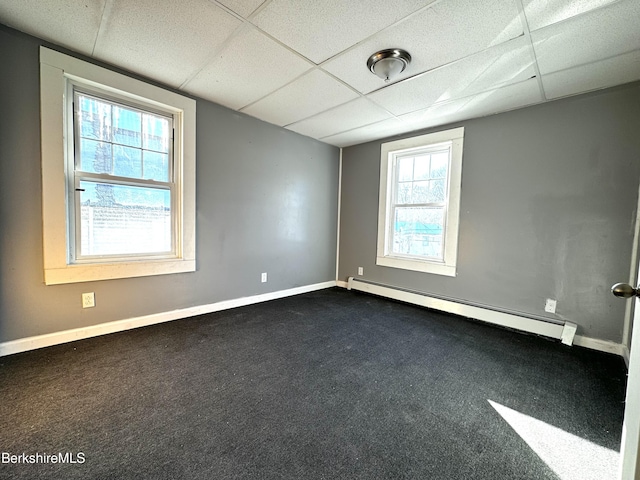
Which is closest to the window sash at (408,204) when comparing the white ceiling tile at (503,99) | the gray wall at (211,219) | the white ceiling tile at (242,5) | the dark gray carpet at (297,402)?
the white ceiling tile at (503,99)

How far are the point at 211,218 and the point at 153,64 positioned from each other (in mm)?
1456

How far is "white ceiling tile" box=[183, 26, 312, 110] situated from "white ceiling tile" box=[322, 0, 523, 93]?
14.1 inches

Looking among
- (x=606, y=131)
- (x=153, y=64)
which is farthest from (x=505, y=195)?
(x=153, y=64)

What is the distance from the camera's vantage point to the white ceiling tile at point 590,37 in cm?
147

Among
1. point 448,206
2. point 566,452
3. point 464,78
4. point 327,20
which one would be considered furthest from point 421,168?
point 566,452

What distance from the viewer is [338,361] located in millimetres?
1957

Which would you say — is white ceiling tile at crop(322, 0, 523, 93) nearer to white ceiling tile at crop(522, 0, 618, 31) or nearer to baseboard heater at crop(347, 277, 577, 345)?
white ceiling tile at crop(522, 0, 618, 31)

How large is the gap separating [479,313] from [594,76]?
92.3 inches

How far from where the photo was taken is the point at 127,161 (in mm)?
2365

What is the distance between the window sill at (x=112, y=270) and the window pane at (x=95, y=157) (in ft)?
2.76

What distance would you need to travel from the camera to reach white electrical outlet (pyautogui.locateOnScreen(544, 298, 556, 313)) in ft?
8.14

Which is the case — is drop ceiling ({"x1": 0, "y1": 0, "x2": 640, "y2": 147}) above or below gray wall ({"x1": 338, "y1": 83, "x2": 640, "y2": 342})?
above

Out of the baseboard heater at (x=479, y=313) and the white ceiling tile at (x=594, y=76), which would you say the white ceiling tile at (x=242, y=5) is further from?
the baseboard heater at (x=479, y=313)

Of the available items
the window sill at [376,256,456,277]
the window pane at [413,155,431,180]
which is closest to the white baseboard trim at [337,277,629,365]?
the window sill at [376,256,456,277]
